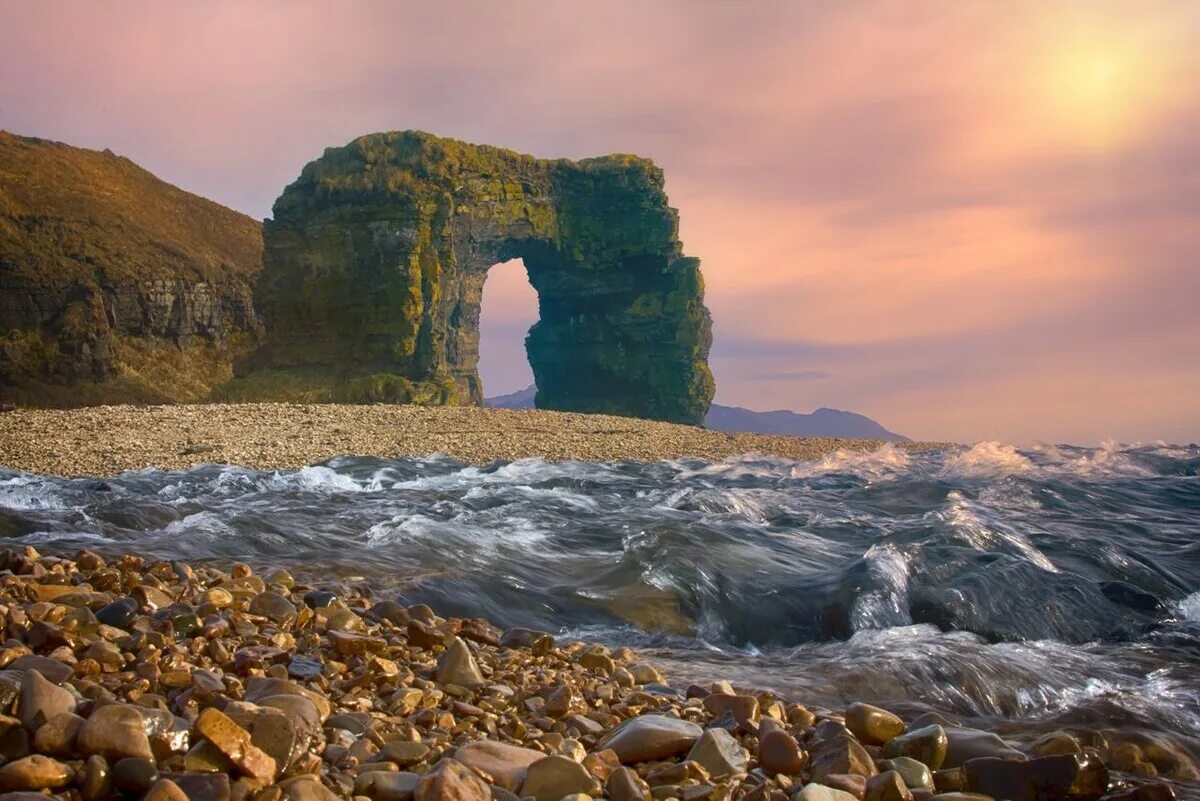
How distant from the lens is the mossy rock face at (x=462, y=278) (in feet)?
149

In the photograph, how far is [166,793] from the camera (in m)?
2.57

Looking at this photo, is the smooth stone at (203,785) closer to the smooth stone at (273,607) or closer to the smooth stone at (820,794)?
the smooth stone at (820,794)

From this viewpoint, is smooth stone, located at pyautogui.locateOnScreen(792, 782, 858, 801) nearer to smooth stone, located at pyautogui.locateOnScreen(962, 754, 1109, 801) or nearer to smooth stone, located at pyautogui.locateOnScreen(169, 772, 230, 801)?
smooth stone, located at pyautogui.locateOnScreen(962, 754, 1109, 801)

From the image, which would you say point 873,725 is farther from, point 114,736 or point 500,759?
point 114,736

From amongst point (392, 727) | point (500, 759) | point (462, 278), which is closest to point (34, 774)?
point (392, 727)

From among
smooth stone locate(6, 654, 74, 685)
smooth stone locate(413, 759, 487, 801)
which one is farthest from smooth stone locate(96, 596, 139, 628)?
smooth stone locate(413, 759, 487, 801)

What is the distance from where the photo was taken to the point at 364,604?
19.0ft

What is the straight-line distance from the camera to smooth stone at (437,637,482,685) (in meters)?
4.17

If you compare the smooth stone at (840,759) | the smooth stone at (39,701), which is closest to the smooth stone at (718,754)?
the smooth stone at (840,759)

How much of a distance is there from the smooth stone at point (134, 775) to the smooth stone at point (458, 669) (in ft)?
5.27

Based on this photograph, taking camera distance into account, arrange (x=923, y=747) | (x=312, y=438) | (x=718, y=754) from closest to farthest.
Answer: (x=718, y=754) → (x=923, y=747) → (x=312, y=438)

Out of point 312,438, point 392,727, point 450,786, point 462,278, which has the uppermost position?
point 462,278

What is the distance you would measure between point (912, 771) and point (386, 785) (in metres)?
2.04

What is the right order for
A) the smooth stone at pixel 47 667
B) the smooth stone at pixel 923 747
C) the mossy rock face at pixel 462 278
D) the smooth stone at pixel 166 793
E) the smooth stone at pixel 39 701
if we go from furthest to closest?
the mossy rock face at pixel 462 278 < the smooth stone at pixel 923 747 < the smooth stone at pixel 47 667 < the smooth stone at pixel 39 701 < the smooth stone at pixel 166 793
